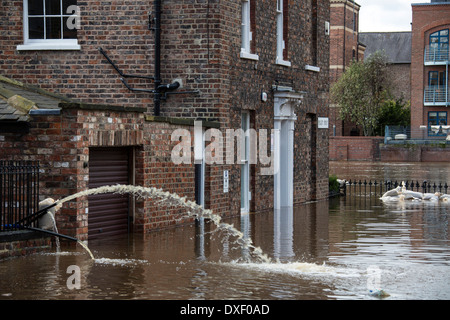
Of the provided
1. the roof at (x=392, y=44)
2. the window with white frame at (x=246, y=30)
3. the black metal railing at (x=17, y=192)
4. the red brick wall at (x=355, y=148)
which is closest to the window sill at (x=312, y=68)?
the window with white frame at (x=246, y=30)

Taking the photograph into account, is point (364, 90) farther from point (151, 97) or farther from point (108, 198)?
point (108, 198)

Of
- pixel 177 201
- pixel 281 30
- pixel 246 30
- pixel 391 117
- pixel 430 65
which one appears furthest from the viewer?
pixel 391 117

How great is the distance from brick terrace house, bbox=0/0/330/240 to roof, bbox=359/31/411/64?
69.4m

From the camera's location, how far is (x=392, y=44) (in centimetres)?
9456

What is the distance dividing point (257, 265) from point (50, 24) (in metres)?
10.2

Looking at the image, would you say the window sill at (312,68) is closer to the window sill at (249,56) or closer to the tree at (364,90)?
the window sill at (249,56)

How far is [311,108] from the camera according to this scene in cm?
2639

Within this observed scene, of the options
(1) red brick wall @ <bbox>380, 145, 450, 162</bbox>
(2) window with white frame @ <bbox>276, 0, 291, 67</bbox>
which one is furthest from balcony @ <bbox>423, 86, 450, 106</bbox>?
(2) window with white frame @ <bbox>276, 0, 291, 67</bbox>

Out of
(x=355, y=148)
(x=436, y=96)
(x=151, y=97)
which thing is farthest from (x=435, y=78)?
(x=151, y=97)

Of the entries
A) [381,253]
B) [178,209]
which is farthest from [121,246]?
[381,253]

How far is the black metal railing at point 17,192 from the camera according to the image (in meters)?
13.5

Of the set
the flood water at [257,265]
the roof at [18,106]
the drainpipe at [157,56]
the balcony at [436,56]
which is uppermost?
the balcony at [436,56]

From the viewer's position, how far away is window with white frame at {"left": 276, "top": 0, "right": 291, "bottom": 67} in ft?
78.3

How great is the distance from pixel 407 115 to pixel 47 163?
67883mm
